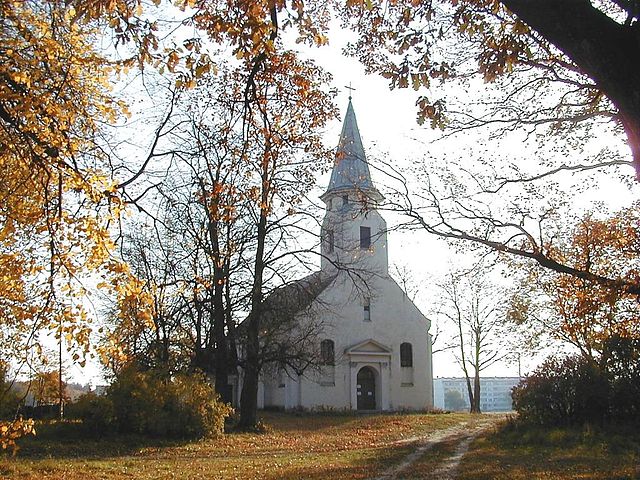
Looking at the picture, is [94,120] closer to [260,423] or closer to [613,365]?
[613,365]

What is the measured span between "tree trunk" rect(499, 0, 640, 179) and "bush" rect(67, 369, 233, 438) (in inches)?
757

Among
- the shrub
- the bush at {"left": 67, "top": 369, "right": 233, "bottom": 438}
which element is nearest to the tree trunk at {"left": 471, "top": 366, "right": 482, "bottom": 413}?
the bush at {"left": 67, "top": 369, "right": 233, "bottom": 438}

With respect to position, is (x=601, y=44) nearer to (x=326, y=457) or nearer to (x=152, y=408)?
(x=326, y=457)

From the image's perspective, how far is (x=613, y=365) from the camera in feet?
64.1

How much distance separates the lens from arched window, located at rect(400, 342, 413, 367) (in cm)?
4450

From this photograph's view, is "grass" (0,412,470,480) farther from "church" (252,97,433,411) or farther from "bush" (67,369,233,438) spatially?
"church" (252,97,433,411)

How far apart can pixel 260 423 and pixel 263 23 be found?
22916 mm

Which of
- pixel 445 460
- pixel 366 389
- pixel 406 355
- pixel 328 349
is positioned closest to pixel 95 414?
pixel 445 460

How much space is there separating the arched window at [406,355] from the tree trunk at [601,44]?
137 feet

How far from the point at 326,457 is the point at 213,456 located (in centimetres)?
315

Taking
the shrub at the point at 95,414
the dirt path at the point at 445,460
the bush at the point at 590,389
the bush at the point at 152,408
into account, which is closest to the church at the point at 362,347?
the dirt path at the point at 445,460

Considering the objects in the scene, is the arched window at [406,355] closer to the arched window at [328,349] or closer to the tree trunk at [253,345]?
the arched window at [328,349]

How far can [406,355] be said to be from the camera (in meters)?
44.9

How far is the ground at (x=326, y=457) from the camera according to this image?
1295cm
